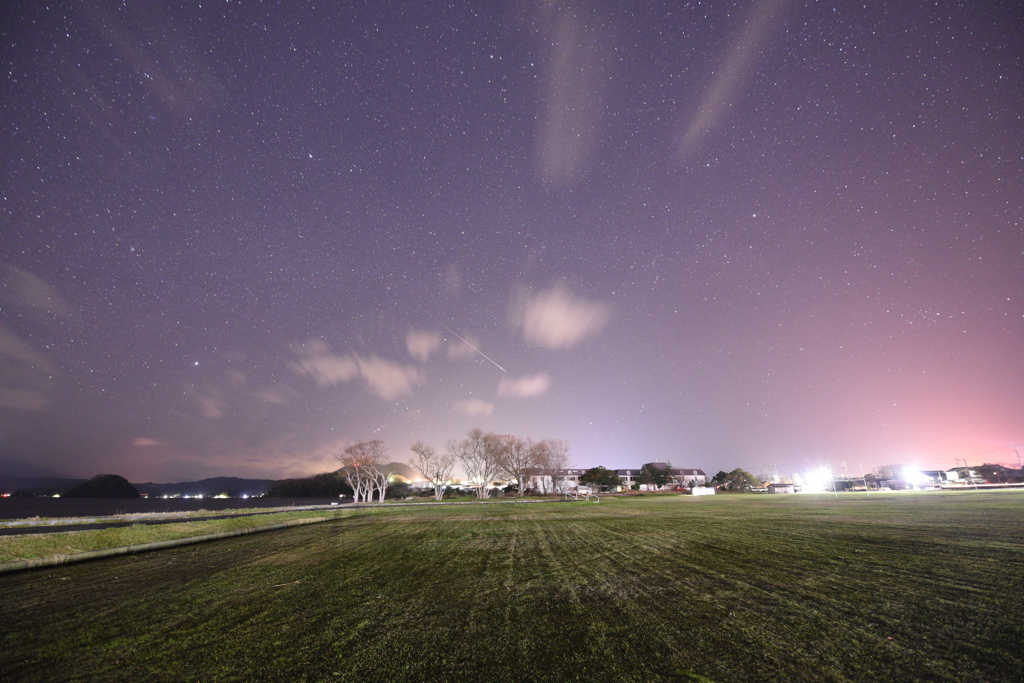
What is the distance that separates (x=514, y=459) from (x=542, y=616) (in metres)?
81.7

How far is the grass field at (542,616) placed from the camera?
4254 mm

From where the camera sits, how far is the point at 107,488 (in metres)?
171

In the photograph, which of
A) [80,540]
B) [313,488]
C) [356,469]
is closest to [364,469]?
[356,469]

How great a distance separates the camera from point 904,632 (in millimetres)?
5012

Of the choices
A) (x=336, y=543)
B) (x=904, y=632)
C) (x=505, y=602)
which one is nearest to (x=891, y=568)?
(x=904, y=632)

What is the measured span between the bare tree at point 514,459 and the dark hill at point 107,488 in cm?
19705

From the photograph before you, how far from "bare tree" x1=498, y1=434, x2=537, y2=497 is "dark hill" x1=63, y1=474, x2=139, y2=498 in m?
197

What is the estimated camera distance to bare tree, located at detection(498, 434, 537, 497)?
3270 inches

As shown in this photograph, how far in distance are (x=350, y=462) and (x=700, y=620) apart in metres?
84.1

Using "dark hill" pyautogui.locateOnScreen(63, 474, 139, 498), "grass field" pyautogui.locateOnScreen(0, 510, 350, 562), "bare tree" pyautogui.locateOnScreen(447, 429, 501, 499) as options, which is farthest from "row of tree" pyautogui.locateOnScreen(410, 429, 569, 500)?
"dark hill" pyautogui.locateOnScreen(63, 474, 139, 498)

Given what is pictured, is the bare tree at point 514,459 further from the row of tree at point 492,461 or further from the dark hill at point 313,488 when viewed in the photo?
the dark hill at point 313,488

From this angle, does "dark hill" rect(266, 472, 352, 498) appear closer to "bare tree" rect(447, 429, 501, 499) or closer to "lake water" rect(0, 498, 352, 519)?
"lake water" rect(0, 498, 352, 519)

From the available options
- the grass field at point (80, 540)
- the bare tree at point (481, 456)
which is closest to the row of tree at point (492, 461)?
the bare tree at point (481, 456)

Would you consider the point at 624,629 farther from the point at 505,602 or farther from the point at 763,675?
the point at 505,602
